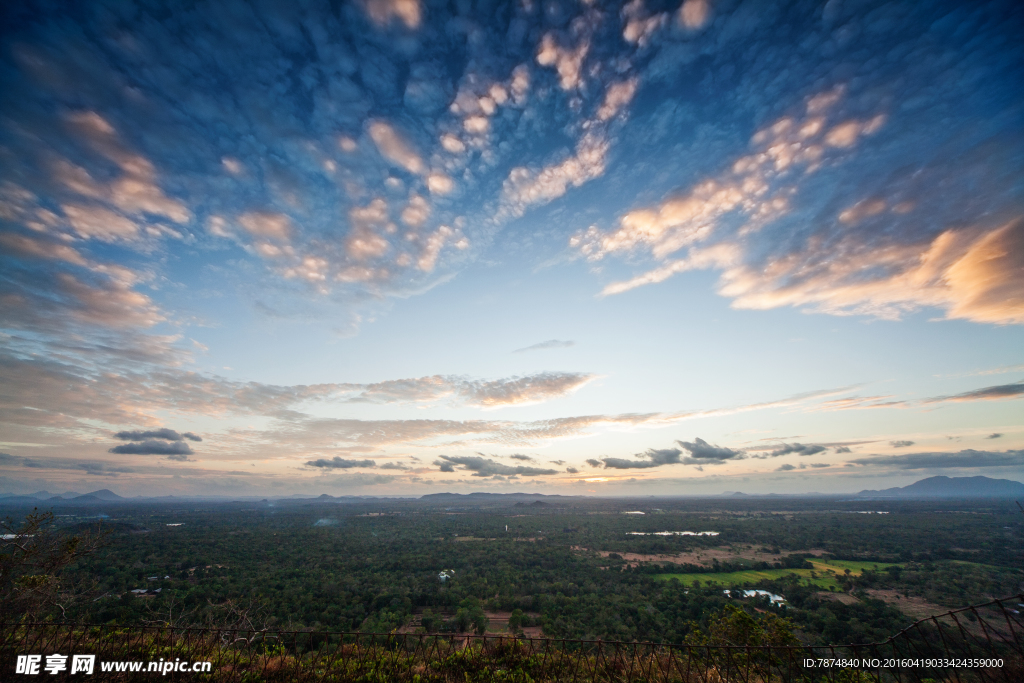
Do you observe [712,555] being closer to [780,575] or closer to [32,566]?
[780,575]

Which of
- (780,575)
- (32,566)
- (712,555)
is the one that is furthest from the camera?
(712,555)

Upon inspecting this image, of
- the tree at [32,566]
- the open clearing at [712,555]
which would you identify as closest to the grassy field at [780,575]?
the open clearing at [712,555]

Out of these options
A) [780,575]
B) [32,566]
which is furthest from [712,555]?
[32,566]

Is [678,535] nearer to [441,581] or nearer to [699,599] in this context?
[699,599]

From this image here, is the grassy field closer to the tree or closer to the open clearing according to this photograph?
the open clearing

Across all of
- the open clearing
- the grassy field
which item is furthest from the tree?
the open clearing

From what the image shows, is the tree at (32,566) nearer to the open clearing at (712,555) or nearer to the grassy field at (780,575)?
the grassy field at (780,575)

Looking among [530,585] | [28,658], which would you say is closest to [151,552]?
[530,585]

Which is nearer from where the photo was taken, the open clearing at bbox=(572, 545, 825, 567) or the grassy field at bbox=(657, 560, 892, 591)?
the grassy field at bbox=(657, 560, 892, 591)
